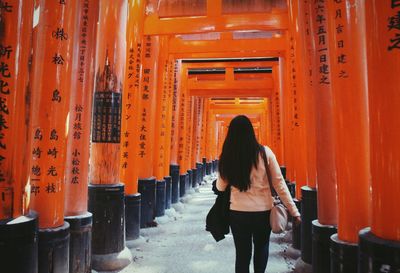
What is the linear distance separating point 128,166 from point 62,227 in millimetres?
2236

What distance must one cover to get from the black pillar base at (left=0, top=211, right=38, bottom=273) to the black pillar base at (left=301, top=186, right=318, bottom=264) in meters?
2.66

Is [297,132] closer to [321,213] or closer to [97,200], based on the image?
[321,213]

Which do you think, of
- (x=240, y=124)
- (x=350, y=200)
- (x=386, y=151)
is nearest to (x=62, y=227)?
(x=240, y=124)

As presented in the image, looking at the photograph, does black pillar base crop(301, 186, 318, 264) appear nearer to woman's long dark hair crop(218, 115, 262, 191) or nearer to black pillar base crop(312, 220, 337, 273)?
black pillar base crop(312, 220, 337, 273)

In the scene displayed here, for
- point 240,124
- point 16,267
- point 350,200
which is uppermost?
point 240,124

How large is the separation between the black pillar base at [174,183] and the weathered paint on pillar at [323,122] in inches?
216

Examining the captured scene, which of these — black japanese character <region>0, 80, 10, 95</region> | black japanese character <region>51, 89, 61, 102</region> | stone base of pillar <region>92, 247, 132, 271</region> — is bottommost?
stone base of pillar <region>92, 247, 132, 271</region>

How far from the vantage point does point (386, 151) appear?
1.77 meters

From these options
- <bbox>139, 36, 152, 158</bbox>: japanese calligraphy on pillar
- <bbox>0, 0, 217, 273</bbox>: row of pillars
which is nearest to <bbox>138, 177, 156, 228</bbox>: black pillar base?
<bbox>0, 0, 217, 273</bbox>: row of pillars

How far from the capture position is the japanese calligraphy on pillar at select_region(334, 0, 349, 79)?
101 inches

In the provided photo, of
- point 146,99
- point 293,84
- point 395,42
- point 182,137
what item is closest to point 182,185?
point 182,137

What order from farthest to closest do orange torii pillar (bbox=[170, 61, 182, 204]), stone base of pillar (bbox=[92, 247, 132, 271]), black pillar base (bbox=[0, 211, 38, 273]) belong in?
1. orange torii pillar (bbox=[170, 61, 182, 204])
2. stone base of pillar (bbox=[92, 247, 132, 271])
3. black pillar base (bbox=[0, 211, 38, 273])

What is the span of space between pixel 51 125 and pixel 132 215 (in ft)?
8.39

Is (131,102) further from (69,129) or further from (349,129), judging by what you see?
(349,129)
